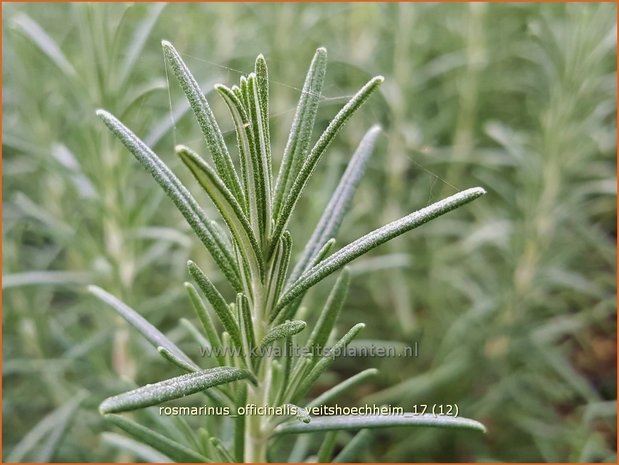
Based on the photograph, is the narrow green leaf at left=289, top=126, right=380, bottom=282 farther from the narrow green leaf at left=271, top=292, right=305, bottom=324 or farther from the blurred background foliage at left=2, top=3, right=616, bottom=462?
the blurred background foliage at left=2, top=3, right=616, bottom=462

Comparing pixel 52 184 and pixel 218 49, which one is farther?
pixel 218 49

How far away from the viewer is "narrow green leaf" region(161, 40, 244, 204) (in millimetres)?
631

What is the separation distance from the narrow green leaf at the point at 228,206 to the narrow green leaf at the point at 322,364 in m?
0.13

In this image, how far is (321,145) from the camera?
2.03ft

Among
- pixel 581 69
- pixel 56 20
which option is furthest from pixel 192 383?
pixel 56 20

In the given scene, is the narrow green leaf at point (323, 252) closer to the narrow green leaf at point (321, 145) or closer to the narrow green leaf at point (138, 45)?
the narrow green leaf at point (321, 145)

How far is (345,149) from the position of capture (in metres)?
2.28

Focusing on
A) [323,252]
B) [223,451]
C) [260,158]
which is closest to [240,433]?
[223,451]

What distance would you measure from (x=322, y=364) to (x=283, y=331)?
0.09 meters

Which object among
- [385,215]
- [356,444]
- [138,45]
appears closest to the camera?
[356,444]

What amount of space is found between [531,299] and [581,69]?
69 centimetres

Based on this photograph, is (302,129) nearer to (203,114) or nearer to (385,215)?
(203,114)

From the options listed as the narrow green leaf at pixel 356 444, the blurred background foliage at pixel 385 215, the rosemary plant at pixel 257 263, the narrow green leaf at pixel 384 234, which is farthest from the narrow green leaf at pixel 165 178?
the blurred background foliage at pixel 385 215

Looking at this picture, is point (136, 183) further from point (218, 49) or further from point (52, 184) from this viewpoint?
point (218, 49)
